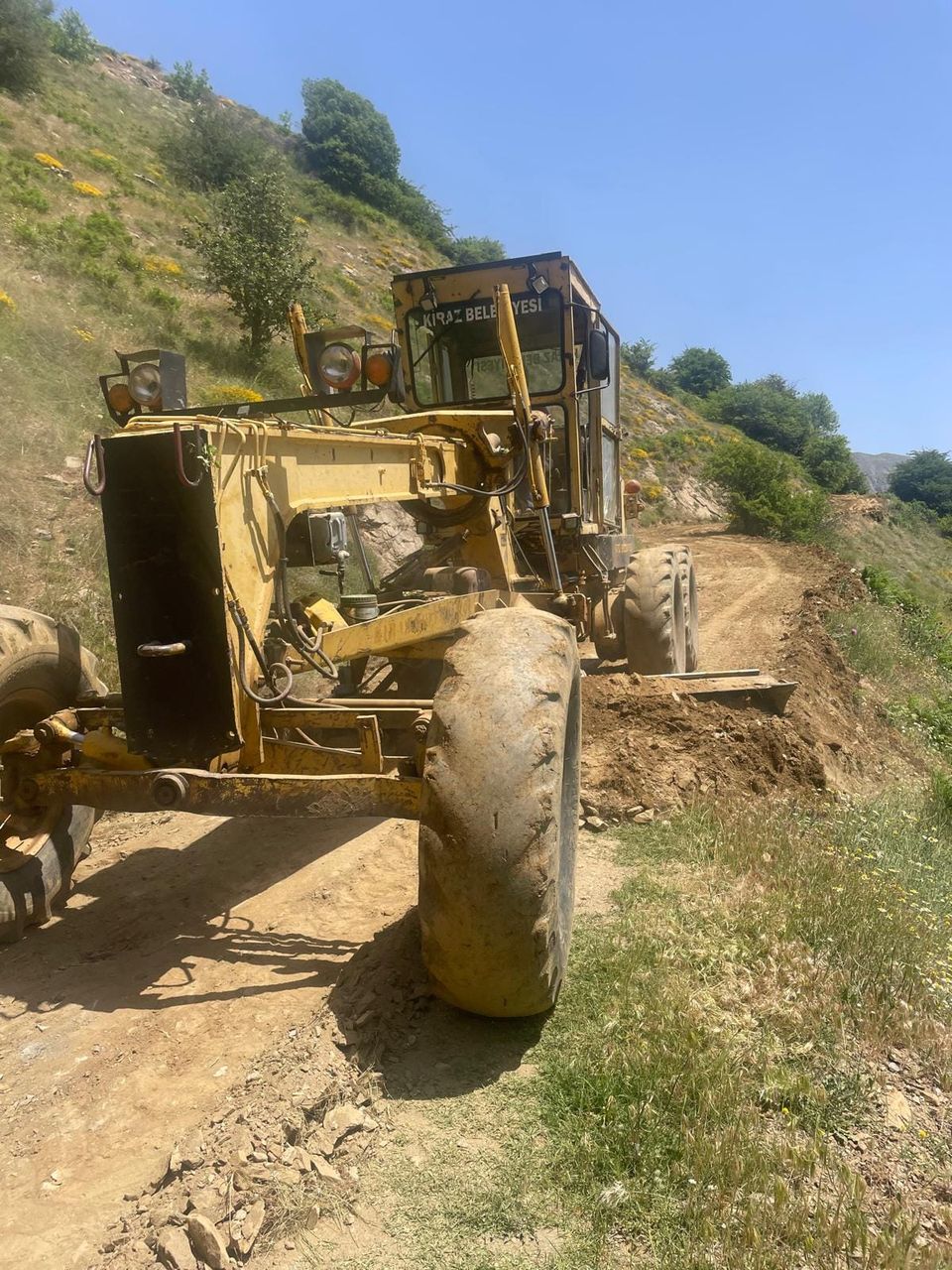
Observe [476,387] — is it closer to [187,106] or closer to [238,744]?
[238,744]

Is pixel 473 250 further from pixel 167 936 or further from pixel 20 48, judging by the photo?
pixel 167 936

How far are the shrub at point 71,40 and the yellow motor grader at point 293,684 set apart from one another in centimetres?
4141

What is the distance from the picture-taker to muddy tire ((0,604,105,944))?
13.4ft

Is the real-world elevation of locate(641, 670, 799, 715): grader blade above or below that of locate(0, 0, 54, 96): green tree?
below

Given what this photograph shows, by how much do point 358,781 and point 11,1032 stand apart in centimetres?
167

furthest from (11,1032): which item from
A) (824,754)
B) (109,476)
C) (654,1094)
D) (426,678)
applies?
(824,754)

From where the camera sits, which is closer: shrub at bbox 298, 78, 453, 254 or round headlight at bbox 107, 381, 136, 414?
round headlight at bbox 107, 381, 136, 414

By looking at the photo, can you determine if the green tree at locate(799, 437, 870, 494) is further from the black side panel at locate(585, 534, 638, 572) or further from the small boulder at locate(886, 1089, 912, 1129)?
the small boulder at locate(886, 1089, 912, 1129)

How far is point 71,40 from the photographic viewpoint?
3909cm

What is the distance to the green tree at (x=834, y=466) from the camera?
39688 millimetres

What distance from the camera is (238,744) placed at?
355cm

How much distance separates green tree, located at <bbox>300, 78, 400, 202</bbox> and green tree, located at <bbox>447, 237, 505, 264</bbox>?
15.0 ft

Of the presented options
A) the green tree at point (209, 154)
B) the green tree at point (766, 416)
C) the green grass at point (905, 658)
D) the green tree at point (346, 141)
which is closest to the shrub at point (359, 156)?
the green tree at point (346, 141)

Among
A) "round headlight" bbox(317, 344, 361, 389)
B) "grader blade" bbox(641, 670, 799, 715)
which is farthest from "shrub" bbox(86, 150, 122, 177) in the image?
"grader blade" bbox(641, 670, 799, 715)
